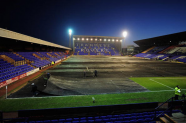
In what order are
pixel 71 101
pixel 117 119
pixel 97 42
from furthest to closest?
pixel 97 42 < pixel 71 101 < pixel 117 119

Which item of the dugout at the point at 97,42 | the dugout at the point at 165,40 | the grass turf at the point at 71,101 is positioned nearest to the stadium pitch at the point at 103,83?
the grass turf at the point at 71,101

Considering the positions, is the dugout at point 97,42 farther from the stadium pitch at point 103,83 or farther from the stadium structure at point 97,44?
the stadium pitch at point 103,83

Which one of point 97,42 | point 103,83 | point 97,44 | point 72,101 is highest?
point 97,42

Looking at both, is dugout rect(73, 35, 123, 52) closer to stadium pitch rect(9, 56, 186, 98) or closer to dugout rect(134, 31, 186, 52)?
dugout rect(134, 31, 186, 52)

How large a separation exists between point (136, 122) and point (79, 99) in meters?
5.74

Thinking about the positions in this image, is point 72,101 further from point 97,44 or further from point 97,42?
point 97,44

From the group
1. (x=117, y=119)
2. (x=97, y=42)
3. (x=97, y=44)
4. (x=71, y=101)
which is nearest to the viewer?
(x=117, y=119)

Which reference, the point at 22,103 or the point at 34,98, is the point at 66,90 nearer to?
the point at 34,98

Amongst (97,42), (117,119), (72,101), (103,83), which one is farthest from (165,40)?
(117,119)

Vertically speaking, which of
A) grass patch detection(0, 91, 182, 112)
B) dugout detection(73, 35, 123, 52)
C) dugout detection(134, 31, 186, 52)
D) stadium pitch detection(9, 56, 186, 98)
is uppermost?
dugout detection(73, 35, 123, 52)

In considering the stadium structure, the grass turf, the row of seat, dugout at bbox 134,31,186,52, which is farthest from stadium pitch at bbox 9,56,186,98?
the stadium structure

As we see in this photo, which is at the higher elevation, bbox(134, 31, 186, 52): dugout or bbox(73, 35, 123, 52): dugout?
bbox(73, 35, 123, 52): dugout

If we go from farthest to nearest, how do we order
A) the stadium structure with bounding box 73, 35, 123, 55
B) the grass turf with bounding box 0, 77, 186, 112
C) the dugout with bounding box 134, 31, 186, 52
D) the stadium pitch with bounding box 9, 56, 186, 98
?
the stadium structure with bounding box 73, 35, 123, 55 < the dugout with bounding box 134, 31, 186, 52 < the stadium pitch with bounding box 9, 56, 186, 98 < the grass turf with bounding box 0, 77, 186, 112

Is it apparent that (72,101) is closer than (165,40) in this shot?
Yes
